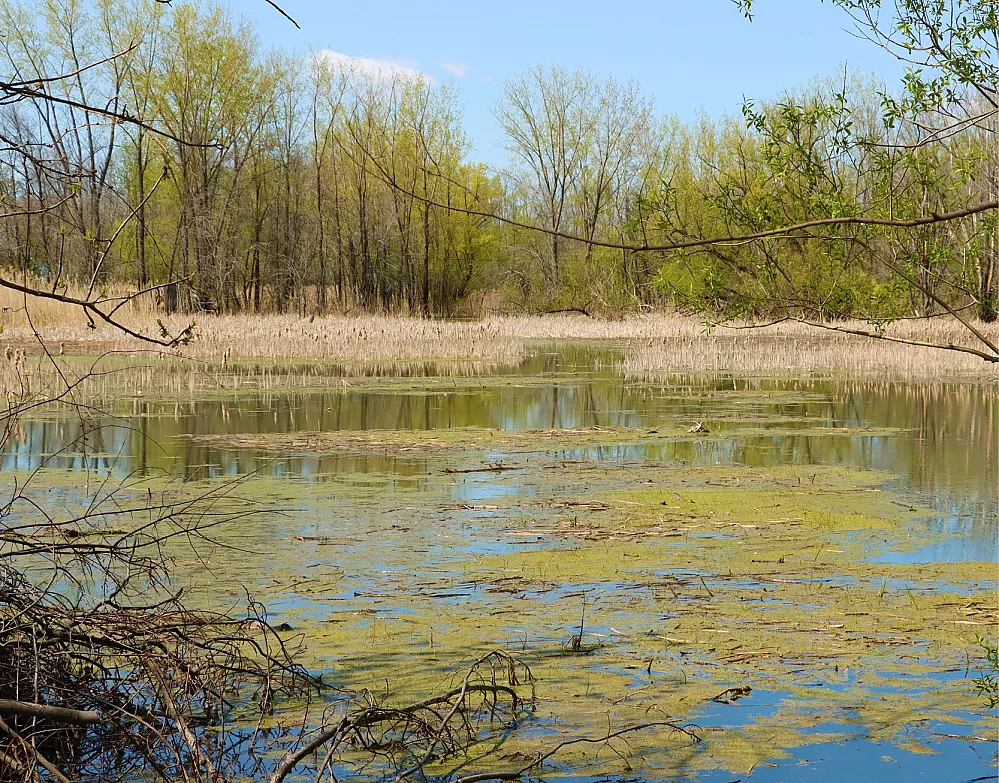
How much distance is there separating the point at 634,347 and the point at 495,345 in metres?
3.61

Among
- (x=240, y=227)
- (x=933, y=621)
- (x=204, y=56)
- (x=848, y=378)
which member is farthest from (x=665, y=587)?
(x=240, y=227)

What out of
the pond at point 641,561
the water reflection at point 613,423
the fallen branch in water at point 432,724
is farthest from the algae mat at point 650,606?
the water reflection at point 613,423

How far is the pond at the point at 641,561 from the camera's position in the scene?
3.84m

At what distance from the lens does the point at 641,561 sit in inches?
241

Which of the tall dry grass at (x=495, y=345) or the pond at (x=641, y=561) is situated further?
the tall dry grass at (x=495, y=345)

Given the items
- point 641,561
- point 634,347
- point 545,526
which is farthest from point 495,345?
point 641,561

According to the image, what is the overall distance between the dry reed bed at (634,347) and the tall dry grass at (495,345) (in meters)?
0.02

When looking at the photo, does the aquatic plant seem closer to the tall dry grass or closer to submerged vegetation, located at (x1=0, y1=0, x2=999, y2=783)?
submerged vegetation, located at (x1=0, y1=0, x2=999, y2=783)

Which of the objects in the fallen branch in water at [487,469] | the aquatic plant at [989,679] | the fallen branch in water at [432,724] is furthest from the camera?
the fallen branch in water at [487,469]

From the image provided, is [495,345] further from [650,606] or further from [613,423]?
[650,606]

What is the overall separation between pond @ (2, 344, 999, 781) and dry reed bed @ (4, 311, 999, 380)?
598 centimetres

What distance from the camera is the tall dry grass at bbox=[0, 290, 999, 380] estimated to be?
19250 millimetres

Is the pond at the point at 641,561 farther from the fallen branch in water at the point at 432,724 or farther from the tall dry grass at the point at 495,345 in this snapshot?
the tall dry grass at the point at 495,345

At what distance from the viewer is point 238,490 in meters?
8.27
